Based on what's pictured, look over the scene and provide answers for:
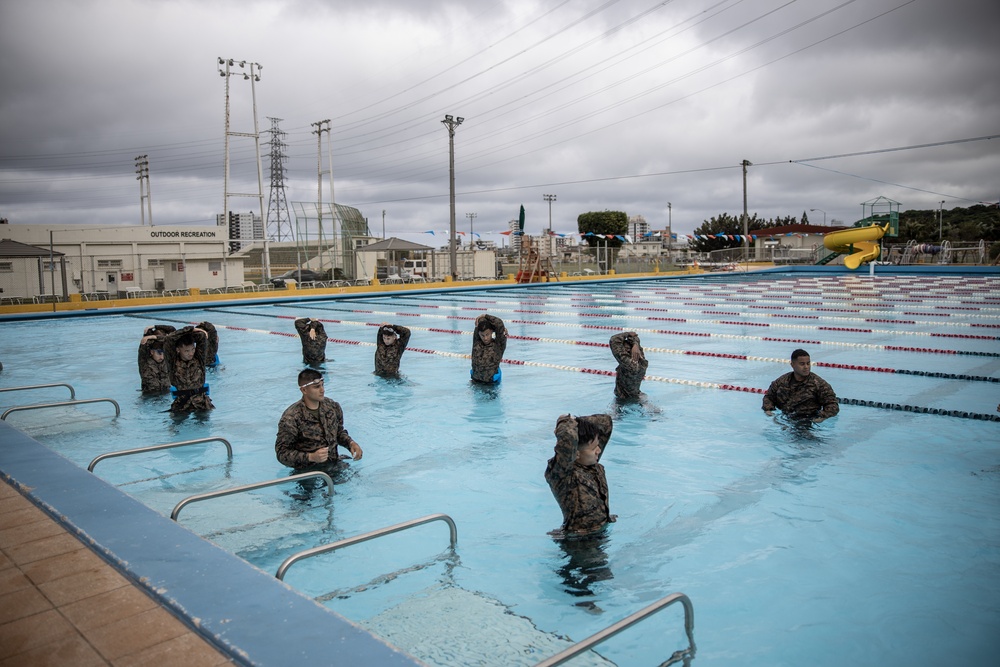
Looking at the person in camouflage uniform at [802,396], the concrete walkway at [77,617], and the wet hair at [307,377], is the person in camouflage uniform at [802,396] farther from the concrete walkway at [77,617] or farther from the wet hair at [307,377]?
the concrete walkway at [77,617]

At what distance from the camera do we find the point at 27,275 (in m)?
27.3

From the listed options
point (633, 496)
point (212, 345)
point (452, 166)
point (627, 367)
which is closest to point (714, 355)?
point (627, 367)

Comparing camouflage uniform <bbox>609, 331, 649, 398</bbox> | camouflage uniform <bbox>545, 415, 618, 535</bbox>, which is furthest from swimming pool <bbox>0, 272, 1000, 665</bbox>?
camouflage uniform <bbox>609, 331, 649, 398</bbox>

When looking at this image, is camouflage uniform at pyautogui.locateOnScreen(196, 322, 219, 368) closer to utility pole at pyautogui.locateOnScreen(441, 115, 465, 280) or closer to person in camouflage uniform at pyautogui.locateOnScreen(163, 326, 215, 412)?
person in camouflage uniform at pyautogui.locateOnScreen(163, 326, 215, 412)

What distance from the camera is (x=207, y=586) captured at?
3.22 metres

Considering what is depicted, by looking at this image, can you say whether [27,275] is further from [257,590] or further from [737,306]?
[257,590]

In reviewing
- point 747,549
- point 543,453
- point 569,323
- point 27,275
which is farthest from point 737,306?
point 27,275

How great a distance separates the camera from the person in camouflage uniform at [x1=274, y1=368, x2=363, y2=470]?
18.7ft

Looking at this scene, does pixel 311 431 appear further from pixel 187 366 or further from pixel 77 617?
pixel 187 366

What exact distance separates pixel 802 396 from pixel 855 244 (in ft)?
121

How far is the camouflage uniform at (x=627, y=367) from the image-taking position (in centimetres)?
866

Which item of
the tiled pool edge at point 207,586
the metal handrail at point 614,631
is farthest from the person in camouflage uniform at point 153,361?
the metal handrail at point 614,631

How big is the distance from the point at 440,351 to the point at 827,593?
1000 centimetres

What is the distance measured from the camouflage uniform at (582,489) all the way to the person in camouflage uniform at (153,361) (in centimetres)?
696
